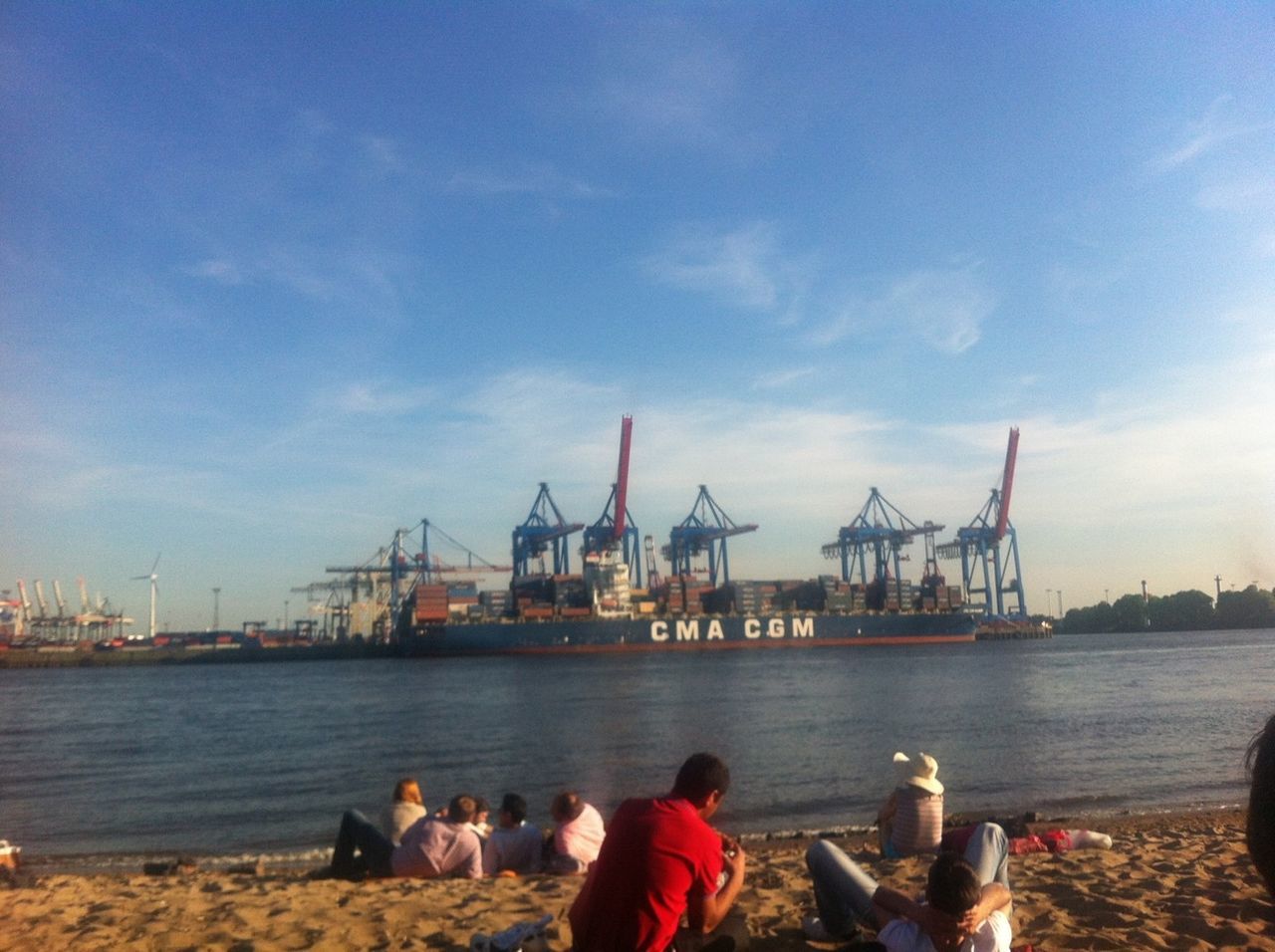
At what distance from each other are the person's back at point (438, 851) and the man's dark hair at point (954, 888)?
3597 millimetres

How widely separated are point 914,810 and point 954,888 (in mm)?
2863

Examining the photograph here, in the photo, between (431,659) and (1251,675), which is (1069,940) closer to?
(1251,675)

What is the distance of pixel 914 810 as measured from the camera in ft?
17.3

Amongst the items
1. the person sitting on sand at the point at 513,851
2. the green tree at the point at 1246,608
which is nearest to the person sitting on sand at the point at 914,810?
the person sitting on sand at the point at 513,851

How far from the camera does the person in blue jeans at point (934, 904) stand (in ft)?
8.62

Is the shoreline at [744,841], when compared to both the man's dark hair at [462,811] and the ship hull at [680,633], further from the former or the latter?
the ship hull at [680,633]

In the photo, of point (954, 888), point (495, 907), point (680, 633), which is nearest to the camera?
point (954, 888)

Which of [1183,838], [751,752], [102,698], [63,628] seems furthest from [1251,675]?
[63,628]

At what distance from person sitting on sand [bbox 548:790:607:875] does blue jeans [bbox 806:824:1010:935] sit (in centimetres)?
219

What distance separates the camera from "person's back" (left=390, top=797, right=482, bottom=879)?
18.3 ft

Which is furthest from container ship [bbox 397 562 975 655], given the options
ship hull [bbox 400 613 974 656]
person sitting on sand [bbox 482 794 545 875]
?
person sitting on sand [bbox 482 794 545 875]

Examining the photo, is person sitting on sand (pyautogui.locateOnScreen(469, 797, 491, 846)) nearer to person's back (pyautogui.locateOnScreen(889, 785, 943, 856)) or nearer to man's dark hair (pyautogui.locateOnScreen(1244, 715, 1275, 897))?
person's back (pyautogui.locateOnScreen(889, 785, 943, 856))

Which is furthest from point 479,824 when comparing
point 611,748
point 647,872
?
point 611,748

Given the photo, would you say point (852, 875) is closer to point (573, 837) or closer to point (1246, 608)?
point (573, 837)
